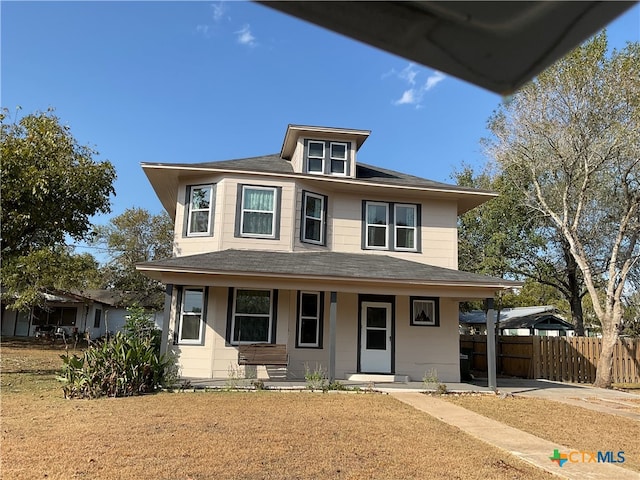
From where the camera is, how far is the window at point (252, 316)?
12992 mm

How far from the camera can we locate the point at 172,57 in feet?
Answer: 25.4

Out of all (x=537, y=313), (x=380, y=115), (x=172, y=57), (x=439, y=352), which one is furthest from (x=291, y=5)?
(x=537, y=313)

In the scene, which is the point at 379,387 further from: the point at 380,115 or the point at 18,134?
the point at 18,134

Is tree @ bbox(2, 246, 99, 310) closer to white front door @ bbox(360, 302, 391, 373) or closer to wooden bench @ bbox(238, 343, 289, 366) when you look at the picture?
wooden bench @ bbox(238, 343, 289, 366)

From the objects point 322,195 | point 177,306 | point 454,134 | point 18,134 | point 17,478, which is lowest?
point 17,478

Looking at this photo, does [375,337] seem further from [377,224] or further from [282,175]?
[282,175]

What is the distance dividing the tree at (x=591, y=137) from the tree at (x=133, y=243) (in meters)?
25.7

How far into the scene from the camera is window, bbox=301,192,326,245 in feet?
46.8

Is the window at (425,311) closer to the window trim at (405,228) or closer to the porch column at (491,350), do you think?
the window trim at (405,228)

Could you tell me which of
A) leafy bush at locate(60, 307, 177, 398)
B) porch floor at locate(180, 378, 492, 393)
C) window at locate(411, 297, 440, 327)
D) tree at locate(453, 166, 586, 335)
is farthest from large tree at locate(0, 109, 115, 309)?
tree at locate(453, 166, 586, 335)

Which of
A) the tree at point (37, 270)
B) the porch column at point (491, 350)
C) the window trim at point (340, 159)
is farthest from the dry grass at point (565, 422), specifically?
the tree at point (37, 270)

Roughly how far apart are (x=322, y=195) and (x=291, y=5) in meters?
13.4

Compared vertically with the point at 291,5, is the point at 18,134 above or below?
above

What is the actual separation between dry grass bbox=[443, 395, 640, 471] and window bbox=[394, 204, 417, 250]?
5.17 metres
